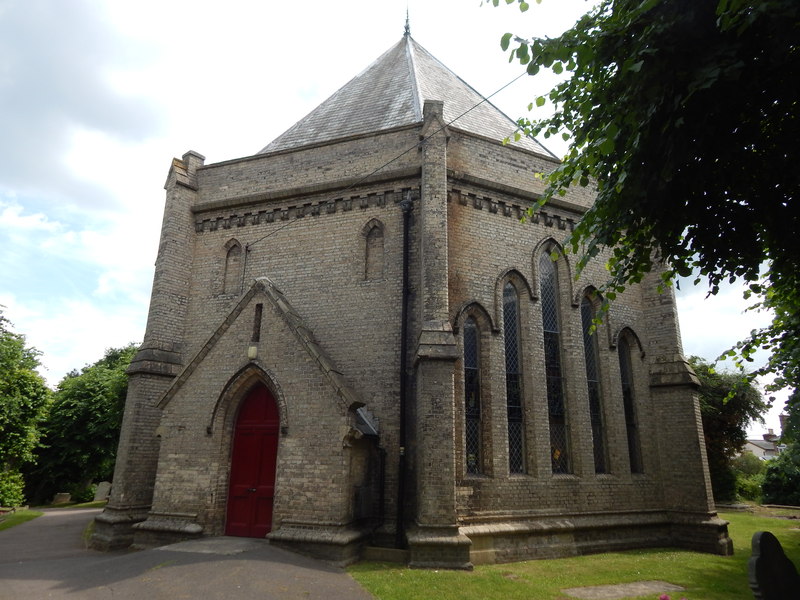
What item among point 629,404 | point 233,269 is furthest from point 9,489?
point 629,404

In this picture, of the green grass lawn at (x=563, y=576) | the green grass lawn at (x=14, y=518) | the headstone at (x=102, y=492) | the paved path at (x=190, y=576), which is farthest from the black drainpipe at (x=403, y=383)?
the headstone at (x=102, y=492)

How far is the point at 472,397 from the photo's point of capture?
1162 cm

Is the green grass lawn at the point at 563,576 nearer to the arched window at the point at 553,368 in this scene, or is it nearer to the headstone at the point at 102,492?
the arched window at the point at 553,368

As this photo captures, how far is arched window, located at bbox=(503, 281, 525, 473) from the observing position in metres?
11.7

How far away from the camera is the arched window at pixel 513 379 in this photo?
11711mm

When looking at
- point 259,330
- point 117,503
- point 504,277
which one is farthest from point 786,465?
point 117,503

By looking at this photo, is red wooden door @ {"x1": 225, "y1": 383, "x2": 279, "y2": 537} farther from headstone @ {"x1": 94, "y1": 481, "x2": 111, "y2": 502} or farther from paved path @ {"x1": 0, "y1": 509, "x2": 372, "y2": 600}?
headstone @ {"x1": 94, "y1": 481, "x2": 111, "y2": 502}

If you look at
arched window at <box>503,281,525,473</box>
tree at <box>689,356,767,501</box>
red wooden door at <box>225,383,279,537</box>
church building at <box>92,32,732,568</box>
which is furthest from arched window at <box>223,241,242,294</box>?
tree at <box>689,356,767,501</box>

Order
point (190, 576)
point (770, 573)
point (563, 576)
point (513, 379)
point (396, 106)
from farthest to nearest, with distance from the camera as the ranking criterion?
point (396, 106), point (513, 379), point (563, 576), point (190, 576), point (770, 573)

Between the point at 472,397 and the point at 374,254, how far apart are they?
13.5 ft

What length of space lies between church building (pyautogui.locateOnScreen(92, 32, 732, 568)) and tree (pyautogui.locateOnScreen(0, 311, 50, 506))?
36.6 ft

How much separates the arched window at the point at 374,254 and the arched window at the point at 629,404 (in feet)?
21.8

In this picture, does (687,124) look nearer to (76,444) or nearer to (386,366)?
(386,366)

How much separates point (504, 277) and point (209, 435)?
7569 millimetres
